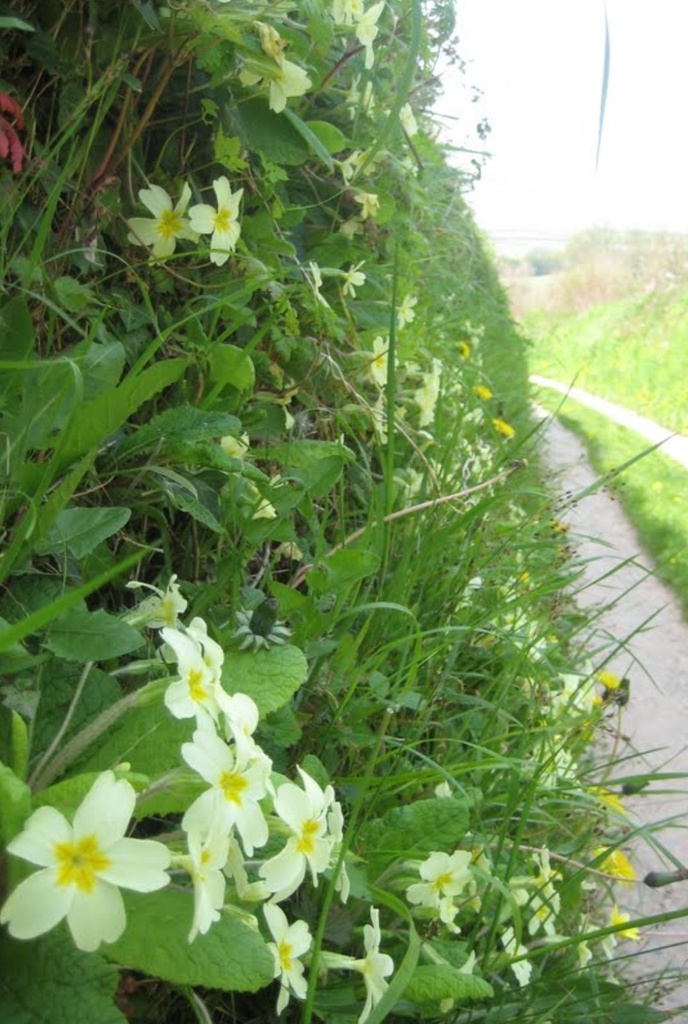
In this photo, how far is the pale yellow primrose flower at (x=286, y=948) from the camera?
0.88 metres

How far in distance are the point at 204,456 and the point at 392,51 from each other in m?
1.56

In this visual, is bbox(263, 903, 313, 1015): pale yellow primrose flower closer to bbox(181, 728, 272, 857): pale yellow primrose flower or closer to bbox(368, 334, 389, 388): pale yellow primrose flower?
bbox(181, 728, 272, 857): pale yellow primrose flower

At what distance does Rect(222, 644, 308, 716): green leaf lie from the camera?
102 centimetres

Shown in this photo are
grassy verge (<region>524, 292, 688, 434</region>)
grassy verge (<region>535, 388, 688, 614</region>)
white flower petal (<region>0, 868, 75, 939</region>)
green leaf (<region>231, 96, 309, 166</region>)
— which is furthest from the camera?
grassy verge (<region>524, 292, 688, 434</region>)

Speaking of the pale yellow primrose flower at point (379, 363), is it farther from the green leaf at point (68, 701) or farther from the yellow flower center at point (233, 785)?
the yellow flower center at point (233, 785)

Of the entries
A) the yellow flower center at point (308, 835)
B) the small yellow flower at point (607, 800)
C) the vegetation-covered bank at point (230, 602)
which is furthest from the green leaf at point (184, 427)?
the small yellow flower at point (607, 800)

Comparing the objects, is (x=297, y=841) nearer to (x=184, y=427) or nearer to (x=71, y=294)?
(x=184, y=427)

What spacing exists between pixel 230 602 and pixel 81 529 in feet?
0.90

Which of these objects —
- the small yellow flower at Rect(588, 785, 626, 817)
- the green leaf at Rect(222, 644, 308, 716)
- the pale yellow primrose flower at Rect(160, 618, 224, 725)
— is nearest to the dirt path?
the small yellow flower at Rect(588, 785, 626, 817)

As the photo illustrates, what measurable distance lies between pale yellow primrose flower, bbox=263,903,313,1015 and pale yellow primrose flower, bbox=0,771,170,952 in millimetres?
276

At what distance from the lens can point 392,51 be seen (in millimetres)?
2324

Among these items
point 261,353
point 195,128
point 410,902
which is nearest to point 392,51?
point 195,128

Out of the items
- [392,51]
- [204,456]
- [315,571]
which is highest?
[392,51]

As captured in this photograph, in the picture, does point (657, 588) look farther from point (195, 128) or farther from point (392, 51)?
point (195, 128)
